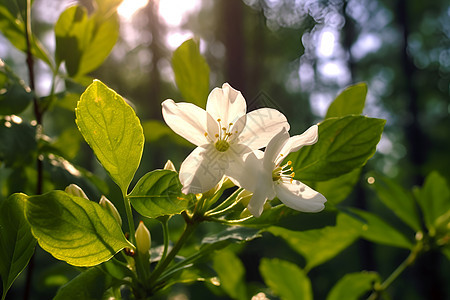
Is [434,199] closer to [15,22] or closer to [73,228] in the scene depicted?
[73,228]

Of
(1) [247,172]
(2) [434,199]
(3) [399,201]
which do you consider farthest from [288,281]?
(1) [247,172]

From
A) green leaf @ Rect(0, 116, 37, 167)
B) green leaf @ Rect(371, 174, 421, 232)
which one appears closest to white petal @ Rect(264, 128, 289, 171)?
green leaf @ Rect(0, 116, 37, 167)

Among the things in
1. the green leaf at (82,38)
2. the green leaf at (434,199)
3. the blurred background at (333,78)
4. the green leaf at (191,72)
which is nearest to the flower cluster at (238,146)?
the green leaf at (191,72)

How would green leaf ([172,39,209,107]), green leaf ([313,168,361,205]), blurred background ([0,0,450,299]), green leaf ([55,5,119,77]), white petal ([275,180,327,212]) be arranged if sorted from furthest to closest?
1. blurred background ([0,0,450,299])
2. green leaf ([55,5,119,77])
3. green leaf ([313,168,361,205])
4. green leaf ([172,39,209,107])
5. white petal ([275,180,327,212])

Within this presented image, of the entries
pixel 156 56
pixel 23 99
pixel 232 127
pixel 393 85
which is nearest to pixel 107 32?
pixel 23 99

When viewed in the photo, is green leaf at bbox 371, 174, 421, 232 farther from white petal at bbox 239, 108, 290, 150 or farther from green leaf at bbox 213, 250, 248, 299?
white petal at bbox 239, 108, 290, 150

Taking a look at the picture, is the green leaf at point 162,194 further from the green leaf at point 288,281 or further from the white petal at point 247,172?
the green leaf at point 288,281
